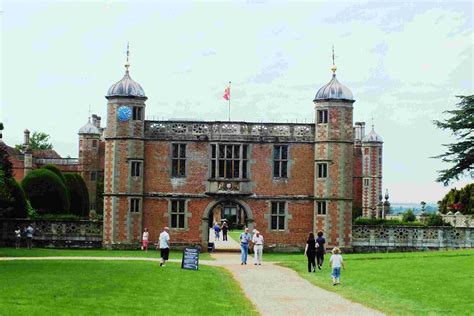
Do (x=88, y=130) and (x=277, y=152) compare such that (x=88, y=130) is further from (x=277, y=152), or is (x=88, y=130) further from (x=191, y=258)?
(x=191, y=258)

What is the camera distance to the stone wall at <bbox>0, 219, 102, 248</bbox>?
161 feet

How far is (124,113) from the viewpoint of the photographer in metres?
48.4

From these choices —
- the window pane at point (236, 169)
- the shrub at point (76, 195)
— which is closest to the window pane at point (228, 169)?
the window pane at point (236, 169)

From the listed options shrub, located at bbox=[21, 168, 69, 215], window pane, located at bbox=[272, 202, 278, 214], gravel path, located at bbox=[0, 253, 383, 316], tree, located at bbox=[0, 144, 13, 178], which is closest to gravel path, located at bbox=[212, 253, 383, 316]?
gravel path, located at bbox=[0, 253, 383, 316]

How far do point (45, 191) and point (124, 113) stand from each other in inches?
553

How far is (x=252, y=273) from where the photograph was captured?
33.1 metres

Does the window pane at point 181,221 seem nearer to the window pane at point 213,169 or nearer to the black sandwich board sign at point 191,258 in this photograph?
the window pane at point 213,169

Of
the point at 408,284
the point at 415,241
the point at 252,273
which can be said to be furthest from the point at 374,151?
the point at 408,284

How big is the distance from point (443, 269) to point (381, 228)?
63.4ft

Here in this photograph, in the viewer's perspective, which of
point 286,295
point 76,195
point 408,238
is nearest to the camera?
point 286,295

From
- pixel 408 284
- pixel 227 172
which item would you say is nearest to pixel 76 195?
pixel 227 172

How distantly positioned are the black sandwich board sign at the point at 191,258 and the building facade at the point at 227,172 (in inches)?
618

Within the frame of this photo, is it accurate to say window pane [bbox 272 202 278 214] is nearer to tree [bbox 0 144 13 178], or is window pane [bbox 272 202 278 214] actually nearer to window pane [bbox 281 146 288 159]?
window pane [bbox 281 146 288 159]

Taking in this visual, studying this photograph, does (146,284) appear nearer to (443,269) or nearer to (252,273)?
(252,273)
